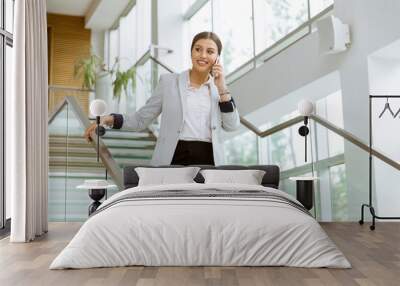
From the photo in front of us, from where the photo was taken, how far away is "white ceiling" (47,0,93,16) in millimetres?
12188

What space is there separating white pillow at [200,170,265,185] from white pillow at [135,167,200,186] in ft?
0.59

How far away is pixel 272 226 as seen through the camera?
363cm

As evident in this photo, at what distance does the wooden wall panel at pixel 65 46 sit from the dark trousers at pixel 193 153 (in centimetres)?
775

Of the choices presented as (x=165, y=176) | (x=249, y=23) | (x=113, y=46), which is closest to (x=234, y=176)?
(x=165, y=176)

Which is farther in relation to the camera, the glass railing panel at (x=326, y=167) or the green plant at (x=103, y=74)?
the green plant at (x=103, y=74)

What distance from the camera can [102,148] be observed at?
256 inches

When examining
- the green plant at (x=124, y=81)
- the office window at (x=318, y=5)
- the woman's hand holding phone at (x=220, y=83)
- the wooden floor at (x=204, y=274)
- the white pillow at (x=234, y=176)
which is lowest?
the wooden floor at (x=204, y=274)

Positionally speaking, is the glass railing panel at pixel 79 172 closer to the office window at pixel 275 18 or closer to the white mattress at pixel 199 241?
the white mattress at pixel 199 241

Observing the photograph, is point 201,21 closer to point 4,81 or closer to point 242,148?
point 242,148

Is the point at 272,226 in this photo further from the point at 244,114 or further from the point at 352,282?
the point at 244,114

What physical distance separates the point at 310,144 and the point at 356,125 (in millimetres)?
545

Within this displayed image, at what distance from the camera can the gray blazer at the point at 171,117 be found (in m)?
5.73

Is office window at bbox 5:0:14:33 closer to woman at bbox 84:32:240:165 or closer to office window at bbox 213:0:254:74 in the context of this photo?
woman at bbox 84:32:240:165

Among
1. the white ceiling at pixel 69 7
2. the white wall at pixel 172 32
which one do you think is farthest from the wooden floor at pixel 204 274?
the white ceiling at pixel 69 7
